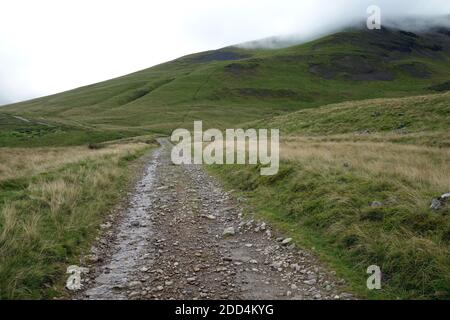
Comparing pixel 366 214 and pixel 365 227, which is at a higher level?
pixel 366 214

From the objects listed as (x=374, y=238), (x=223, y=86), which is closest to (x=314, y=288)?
(x=374, y=238)

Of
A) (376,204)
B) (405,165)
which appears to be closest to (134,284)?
(376,204)

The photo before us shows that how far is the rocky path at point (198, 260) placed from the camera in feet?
24.9

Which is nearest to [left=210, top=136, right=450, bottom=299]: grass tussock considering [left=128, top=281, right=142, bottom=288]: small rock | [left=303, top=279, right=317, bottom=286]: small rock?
[left=303, top=279, right=317, bottom=286]: small rock

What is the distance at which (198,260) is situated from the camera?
A: 9.30 meters

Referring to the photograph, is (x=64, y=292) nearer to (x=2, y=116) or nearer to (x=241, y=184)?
(x=241, y=184)

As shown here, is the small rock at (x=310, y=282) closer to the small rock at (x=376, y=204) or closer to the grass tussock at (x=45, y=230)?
the small rock at (x=376, y=204)

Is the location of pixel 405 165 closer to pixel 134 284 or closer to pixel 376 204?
pixel 376 204

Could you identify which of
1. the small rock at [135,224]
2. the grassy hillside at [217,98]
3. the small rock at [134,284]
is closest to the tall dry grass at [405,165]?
the small rock at [135,224]

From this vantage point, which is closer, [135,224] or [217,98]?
[135,224]

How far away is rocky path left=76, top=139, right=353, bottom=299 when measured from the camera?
7582 mm

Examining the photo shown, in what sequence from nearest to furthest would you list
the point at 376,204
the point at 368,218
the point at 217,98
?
the point at 368,218 → the point at 376,204 → the point at 217,98

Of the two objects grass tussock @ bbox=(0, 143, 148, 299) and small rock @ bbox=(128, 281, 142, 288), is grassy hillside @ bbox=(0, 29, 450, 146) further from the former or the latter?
small rock @ bbox=(128, 281, 142, 288)
